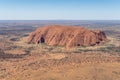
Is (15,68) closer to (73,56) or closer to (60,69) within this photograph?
(60,69)

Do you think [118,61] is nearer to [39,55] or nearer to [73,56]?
[73,56]

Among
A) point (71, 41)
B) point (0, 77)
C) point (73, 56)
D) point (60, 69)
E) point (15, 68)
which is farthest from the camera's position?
point (71, 41)

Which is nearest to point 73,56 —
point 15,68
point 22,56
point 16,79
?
point 22,56

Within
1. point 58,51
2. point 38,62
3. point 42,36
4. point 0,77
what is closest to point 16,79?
point 0,77

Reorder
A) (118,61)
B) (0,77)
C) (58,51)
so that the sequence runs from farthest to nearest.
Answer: (58,51) → (118,61) → (0,77)

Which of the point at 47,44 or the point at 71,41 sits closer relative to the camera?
the point at 71,41

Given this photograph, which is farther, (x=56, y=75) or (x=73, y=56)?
(x=73, y=56)
